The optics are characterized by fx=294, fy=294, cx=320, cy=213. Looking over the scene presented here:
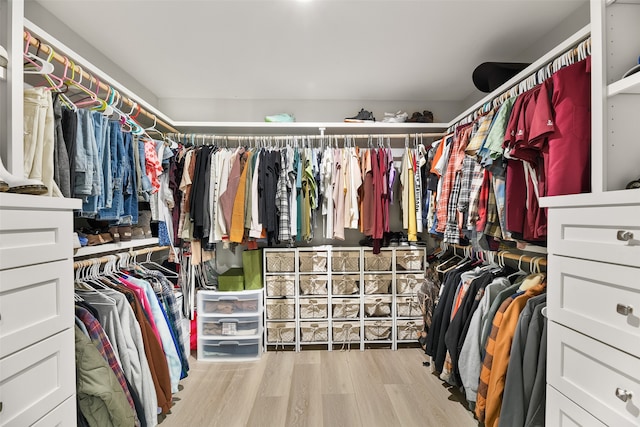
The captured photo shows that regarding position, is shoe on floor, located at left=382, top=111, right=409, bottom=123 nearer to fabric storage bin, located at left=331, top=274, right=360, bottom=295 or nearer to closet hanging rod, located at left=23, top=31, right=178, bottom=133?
fabric storage bin, located at left=331, top=274, right=360, bottom=295

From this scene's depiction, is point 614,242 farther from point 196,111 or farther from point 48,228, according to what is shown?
point 196,111

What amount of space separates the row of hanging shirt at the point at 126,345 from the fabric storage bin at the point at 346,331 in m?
1.19

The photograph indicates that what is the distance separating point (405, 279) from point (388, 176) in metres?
0.91

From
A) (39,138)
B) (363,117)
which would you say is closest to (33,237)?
(39,138)

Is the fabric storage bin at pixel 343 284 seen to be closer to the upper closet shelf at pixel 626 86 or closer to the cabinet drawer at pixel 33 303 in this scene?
the cabinet drawer at pixel 33 303

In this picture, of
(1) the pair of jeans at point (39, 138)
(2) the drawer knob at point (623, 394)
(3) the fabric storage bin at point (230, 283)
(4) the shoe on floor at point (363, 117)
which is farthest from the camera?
(4) the shoe on floor at point (363, 117)

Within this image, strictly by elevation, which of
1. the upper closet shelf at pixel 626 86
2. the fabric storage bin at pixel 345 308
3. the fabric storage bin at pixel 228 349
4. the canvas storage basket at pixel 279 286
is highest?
the upper closet shelf at pixel 626 86

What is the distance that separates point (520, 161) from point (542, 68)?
17.8 inches

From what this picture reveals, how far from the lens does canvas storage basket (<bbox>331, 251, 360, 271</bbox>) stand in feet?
8.39

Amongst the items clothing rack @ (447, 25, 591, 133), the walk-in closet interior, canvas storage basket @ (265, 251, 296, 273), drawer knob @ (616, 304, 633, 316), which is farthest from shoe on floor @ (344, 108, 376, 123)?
drawer knob @ (616, 304, 633, 316)

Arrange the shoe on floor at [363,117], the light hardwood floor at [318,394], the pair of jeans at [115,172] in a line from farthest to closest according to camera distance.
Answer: the shoe on floor at [363,117] < the light hardwood floor at [318,394] < the pair of jeans at [115,172]

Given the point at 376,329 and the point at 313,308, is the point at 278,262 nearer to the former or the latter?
the point at 313,308

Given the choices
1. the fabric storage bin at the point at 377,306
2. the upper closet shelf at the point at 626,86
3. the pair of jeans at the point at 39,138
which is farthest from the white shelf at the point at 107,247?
the upper closet shelf at the point at 626,86

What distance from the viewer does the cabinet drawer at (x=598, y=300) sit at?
777mm
